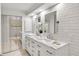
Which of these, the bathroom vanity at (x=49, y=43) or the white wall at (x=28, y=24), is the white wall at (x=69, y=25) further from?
the white wall at (x=28, y=24)

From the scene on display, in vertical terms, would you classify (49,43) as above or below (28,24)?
below

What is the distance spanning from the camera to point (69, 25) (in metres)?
2.10

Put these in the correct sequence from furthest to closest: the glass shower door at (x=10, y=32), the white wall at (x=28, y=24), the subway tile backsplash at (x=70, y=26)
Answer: the white wall at (x=28, y=24) < the glass shower door at (x=10, y=32) < the subway tile backsplash at (x=70, y=26)

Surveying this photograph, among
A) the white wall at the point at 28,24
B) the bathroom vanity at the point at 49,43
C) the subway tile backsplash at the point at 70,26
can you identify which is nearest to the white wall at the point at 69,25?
the subway tile backsplash at the point at 70,26

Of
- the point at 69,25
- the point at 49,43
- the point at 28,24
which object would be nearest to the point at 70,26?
the point at 69,25

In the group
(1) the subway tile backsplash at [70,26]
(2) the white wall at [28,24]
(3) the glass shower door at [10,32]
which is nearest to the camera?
(1) the subway tile backsplash at [70,26]

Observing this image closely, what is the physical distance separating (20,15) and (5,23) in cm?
81

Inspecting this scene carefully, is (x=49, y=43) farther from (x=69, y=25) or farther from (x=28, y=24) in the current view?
(x=28, y=24)

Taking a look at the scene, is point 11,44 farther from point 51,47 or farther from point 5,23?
point 51,47

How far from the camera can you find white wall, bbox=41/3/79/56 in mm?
1912

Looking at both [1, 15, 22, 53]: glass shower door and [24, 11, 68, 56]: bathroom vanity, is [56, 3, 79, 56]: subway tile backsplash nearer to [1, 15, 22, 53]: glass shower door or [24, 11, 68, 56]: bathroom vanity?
[24, 11, 68, 56]: bathroom vanity

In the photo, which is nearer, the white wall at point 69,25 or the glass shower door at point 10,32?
the white wall at point 69,25

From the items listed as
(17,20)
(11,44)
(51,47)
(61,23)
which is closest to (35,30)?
(17,20)

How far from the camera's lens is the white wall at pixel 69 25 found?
1912mm
